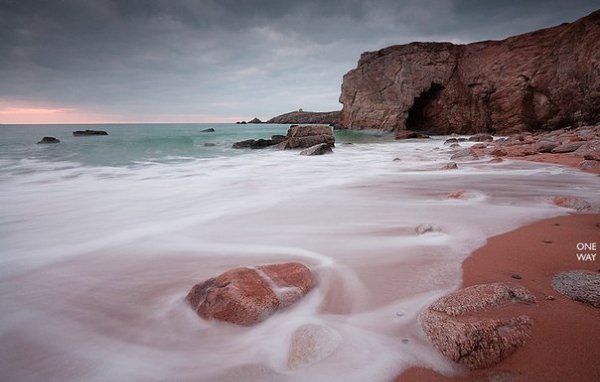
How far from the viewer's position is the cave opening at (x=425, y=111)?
86.3 feet

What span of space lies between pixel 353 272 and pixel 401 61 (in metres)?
28.6

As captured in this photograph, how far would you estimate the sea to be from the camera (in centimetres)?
169

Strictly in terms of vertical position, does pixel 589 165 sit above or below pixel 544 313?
above

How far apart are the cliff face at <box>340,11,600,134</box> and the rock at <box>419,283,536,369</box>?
2043cm

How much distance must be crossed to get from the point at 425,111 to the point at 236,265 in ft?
92.7

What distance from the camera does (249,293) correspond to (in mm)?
2037

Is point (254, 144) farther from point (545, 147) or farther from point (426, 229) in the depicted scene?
point (426, 229)

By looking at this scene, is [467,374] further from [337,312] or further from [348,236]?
[348,236]

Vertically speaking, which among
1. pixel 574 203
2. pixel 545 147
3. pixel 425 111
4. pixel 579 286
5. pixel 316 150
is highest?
pixel 425 111

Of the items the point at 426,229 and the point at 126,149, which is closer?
the point at 426,229

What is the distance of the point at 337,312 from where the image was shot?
2039 mm

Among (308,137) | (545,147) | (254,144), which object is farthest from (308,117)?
(545,147)

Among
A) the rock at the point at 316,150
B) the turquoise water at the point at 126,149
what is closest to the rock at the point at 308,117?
the turquoise water at the point at 126,149

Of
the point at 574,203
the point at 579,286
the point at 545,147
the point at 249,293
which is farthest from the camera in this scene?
the point at 545,147
